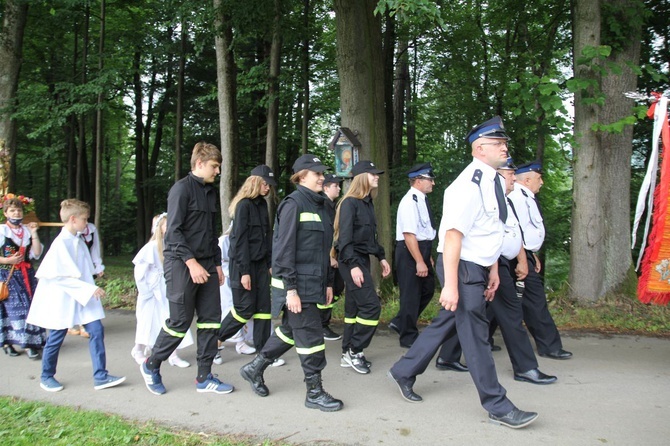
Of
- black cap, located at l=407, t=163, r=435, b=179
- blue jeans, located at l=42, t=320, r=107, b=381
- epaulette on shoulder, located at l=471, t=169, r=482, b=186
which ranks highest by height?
black cap, located at l=407, t=163, r=435, b=179

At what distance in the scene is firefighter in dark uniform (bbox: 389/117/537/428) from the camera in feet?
13.5

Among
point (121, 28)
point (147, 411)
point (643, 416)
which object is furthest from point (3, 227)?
point (121, 28)

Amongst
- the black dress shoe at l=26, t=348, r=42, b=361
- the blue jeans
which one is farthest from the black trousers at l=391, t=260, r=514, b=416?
the black dress shoe at l=26, t=348, r=42, b=361

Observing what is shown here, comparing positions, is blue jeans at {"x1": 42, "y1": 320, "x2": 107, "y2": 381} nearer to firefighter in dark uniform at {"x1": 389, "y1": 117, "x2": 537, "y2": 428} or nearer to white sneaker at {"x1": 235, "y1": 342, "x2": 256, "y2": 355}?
white sneaker at {"x1": 235, "y1": 342, "x2": 256, "y2": 355}

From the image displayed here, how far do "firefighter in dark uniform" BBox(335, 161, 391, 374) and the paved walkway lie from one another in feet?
1.01

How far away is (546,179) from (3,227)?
15157mm

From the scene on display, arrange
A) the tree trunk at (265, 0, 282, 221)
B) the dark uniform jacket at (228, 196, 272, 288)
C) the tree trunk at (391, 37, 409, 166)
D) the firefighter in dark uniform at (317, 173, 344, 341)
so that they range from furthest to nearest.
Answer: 1. the tree trunk at (391, 37, 409, 166)
2. the tree trunk at (265, 0, 282, 221)
3. the firefighter in dark uniform at (317, 173, 344, 341)
4. the dark uniform jacket at (228, 196, 272, 288)

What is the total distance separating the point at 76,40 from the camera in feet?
62.6

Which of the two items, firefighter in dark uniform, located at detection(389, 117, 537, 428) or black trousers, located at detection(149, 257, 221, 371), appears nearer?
firefighter in dark uniform, located at detection(389, 117, 537, 428)

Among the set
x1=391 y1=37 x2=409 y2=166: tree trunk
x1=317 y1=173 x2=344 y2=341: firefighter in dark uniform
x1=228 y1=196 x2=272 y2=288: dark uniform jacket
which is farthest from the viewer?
x1=391 y1=37 x2=409 y2=166: tree trunk

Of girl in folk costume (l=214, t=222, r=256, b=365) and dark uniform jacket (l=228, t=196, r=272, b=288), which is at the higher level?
dark uniform jacket (l=228, t=196, r=272, b=288)

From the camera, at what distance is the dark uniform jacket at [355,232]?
18.4 ft

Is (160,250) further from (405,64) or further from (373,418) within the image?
(405,64)

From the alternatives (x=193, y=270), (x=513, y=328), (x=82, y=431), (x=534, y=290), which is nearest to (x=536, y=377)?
(x=513, y=328)
